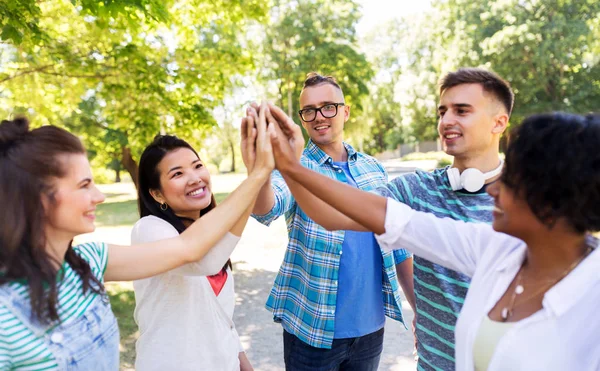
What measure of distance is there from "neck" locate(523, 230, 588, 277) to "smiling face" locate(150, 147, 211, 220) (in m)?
1.47

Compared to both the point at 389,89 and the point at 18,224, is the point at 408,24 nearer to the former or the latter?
the point at 389,89

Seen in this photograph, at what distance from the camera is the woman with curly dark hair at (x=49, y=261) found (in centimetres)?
129

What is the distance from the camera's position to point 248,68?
740cm

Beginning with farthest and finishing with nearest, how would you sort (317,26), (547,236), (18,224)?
1. (317,26)
2. (547,236)
3. (18,224)

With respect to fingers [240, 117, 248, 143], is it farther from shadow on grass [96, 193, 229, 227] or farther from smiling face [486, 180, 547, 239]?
shadow on grass [96, 193, 229, 227]

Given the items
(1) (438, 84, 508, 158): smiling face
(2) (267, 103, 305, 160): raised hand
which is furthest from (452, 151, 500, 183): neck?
(2) (267, 103, 305, 160): raised hand

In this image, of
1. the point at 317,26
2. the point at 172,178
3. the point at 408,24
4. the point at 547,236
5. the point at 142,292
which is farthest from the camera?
the point at 408,24

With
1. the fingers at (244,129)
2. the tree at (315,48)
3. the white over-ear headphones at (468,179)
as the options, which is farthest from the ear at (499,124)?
the tree at (315,48)

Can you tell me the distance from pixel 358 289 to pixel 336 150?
3.18ft

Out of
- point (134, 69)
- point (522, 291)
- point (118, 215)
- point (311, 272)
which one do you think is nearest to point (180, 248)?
point (311, 272)

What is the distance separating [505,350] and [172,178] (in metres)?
1.60

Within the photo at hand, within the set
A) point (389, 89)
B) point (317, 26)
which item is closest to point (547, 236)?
point (317, 26)

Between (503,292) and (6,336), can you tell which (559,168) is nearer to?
(503,292)

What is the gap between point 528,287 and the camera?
4.84ft
